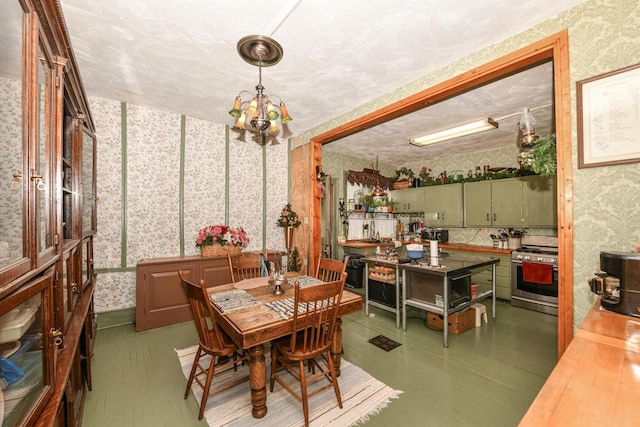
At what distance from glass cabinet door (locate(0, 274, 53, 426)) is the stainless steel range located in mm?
5400

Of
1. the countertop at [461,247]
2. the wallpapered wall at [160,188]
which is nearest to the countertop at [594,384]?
the countertop at [461,247]

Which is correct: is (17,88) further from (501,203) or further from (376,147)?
(501,203)

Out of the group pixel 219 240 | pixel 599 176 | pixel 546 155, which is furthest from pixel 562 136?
pixel 219 240

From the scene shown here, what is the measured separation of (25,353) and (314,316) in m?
1.33

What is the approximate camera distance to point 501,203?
5078 mm

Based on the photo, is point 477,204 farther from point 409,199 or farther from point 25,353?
point 25,353

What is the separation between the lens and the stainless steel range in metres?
4.02

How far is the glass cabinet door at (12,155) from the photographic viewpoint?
844 millimetres

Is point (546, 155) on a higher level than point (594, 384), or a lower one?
higher

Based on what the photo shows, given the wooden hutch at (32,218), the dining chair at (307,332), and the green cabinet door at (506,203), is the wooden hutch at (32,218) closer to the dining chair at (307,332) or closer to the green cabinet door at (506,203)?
the dining chair at (307,332)

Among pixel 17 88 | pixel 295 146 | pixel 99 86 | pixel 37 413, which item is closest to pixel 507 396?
pixel 37 413

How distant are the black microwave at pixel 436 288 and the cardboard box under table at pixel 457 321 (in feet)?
0.70

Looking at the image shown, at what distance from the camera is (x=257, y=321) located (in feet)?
5.70

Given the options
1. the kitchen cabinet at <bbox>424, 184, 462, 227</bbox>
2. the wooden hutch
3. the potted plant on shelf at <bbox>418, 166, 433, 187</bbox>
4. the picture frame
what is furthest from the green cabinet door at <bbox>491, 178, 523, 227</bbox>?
the wooden hutch
